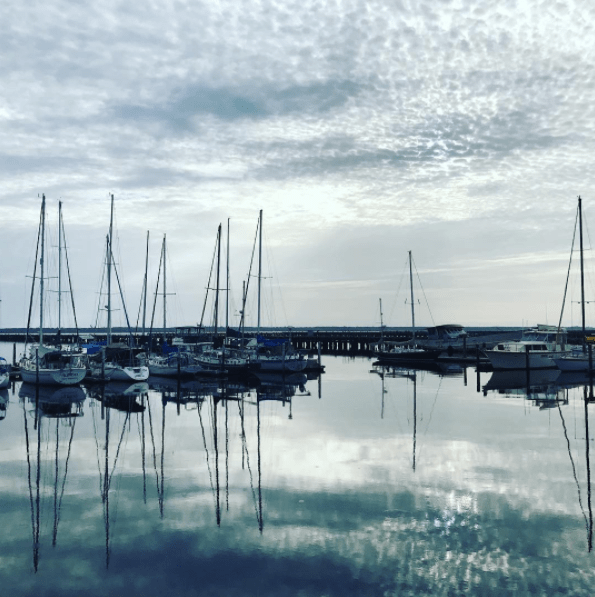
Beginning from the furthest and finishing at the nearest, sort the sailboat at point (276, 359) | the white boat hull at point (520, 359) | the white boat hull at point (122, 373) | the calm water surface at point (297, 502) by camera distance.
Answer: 1. the sailboat at point (276, 359)
2. the white boat hull at point (520, 359)
3. the white boat hull at point (122, 373)
4. the calm water surface at point (297, 502)

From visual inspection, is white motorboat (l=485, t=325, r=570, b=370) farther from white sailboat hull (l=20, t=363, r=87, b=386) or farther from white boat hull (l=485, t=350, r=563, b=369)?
white sailboat hull (l=20, t=363, r=87, b=386)

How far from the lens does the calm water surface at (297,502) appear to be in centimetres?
1120

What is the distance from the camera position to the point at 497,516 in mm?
14352

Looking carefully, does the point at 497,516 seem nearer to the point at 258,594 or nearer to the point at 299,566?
the point at 299,566

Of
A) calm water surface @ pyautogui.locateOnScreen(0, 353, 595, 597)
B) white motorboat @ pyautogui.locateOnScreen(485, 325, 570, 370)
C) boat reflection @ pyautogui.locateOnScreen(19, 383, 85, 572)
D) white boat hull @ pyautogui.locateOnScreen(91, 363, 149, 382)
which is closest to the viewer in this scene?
calm water surface @ pyautogui.locateOnScreen(0, 353, 595, 597)

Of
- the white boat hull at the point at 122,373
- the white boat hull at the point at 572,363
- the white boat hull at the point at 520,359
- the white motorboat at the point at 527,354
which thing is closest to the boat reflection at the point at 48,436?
the white boat hull at the point at 122,373

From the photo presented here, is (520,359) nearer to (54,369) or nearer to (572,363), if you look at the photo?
(572,363)

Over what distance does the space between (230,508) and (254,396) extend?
2299 cm

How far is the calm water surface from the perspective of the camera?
1120cm

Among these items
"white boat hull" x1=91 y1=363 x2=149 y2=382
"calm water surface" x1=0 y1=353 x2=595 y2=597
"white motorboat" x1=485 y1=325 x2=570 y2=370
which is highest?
"white motorboat" x1=485 y1=325 x2=570 y2=370

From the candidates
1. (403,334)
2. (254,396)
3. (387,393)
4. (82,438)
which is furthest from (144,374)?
(403,334)

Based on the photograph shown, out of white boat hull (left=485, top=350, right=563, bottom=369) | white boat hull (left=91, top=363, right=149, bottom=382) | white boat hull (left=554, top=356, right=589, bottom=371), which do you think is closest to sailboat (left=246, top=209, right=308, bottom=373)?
Result: white boat hull (left=91, top=363, right=149, bottom=382)

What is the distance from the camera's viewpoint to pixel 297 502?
15656mm

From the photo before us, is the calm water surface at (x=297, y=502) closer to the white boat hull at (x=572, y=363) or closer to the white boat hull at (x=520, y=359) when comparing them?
the white boat hull at (x=572, y=363)
